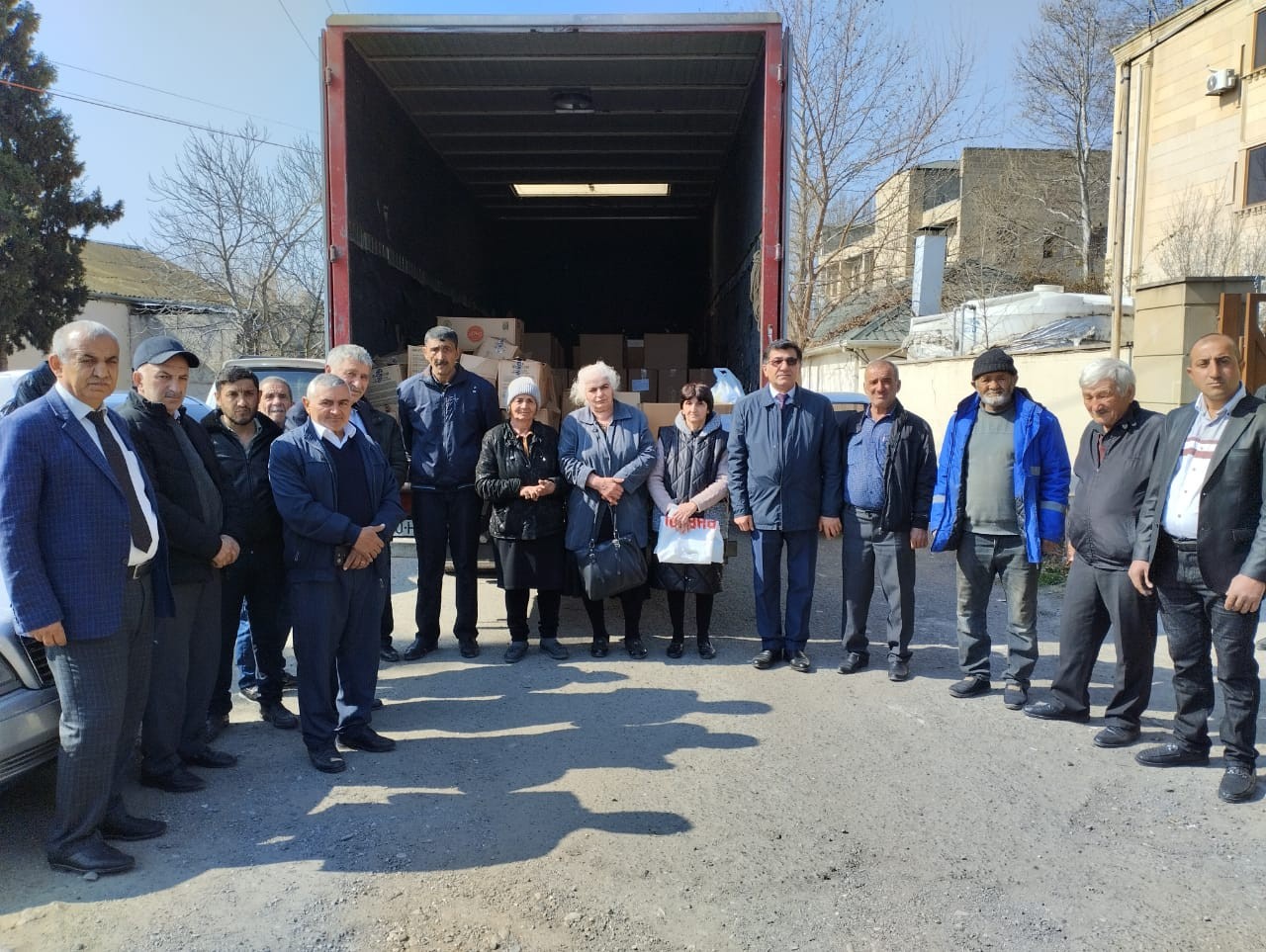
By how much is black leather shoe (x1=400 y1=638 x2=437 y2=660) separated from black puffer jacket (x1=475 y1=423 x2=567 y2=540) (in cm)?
85

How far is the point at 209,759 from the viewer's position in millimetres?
3762

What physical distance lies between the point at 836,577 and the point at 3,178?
21693 millimetres

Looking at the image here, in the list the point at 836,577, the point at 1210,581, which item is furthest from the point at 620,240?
the point at 1210,581

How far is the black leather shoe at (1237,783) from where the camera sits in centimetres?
347

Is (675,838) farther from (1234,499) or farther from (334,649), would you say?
(1234,499)

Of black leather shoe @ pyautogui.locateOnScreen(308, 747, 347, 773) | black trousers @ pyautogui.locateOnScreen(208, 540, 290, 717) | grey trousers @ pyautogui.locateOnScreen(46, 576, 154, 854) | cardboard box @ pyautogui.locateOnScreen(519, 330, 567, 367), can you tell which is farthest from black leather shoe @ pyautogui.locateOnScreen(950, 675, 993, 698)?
cardboard box @ pyautogui.locateOnScreen(519, 330, 567, 367)

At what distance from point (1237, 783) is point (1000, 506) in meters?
1.56

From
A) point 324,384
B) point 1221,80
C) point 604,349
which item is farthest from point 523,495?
point 1221,80

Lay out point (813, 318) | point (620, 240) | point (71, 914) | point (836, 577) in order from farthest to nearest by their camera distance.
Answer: point (813, 318) < point (620, 240) < point (836, 577) < point (71, 914)

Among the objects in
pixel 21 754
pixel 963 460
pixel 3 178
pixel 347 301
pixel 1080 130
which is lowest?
pixel 21 754

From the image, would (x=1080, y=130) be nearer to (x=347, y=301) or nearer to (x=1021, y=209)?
(x=1021, y=209)

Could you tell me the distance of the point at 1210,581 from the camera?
356cm

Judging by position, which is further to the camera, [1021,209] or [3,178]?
[1021,209]

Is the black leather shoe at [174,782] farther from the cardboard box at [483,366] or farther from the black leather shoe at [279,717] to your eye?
the cardboard box at [483,366]
